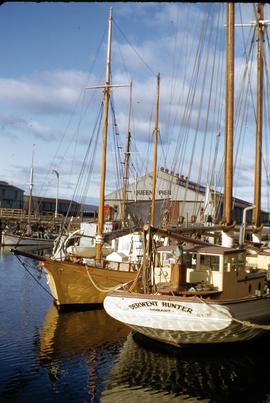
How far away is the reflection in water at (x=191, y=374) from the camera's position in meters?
13.7

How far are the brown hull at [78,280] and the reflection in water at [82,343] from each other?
87 cm

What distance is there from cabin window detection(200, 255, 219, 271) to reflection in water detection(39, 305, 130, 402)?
203 inches

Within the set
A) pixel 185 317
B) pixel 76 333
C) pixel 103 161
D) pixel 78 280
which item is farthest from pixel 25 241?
pixel 185 317

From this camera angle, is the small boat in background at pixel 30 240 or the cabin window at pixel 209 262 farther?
the small boat in background at pixel 30 240

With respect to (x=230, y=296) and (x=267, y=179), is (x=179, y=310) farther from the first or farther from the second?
(x=267, y=179)

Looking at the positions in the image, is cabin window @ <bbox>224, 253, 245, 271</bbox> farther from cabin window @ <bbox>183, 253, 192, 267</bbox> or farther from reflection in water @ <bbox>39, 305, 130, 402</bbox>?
reflection in water @ <bbox>39, 305, 130, 402</bbox>

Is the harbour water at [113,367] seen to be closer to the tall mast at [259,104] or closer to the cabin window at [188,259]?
the cabin window at [188,259]

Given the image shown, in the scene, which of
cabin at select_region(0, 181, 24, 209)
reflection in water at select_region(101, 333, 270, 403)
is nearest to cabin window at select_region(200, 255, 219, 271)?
reflection in water at select_region(101, 333, 270, 403)

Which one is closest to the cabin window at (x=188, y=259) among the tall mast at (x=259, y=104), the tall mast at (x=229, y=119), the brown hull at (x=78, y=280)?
the tall mast at (x=229, y=119)

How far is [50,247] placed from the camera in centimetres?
6975

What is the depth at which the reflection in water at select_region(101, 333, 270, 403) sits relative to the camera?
1374 cm

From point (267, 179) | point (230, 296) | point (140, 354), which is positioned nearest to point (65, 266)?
point (140, 354)

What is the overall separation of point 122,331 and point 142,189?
52.8m

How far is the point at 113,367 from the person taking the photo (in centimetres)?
1603
